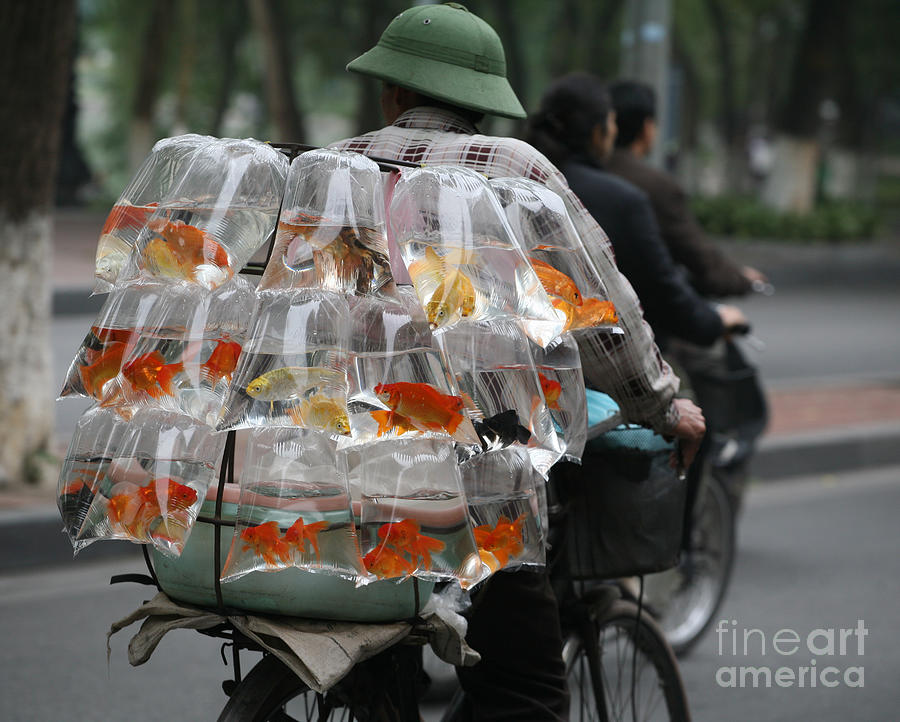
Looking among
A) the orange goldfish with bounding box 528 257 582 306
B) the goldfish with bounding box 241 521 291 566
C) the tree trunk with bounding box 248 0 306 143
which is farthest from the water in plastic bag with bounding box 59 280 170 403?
the tree trunk with bounding box 248 0 306 143

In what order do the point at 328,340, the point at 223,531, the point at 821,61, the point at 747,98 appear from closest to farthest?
the point at 328,340, the point at 223,531, the point at 821,61, the point at 747,98

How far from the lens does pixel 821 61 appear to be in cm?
2017

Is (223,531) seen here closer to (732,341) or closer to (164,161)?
(164,161)

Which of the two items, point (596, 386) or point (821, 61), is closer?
point (596, 386)

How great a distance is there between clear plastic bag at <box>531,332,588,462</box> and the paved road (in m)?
1.87

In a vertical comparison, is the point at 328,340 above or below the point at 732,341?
above

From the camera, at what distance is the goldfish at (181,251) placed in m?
1.93

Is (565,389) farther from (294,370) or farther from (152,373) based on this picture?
(152,373)

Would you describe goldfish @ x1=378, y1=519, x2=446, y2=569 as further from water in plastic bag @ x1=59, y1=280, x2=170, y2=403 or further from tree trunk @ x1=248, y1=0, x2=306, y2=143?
tree trunk @ x1=248, y1=0, x2=306, y2=143

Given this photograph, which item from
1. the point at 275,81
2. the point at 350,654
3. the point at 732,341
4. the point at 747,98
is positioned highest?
the point at 350,654

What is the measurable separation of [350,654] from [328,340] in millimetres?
473

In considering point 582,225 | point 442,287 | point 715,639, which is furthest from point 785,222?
point 442,287

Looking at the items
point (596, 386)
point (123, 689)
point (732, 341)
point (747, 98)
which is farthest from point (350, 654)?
point (747, 98)

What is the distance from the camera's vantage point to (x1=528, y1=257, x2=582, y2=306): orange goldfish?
206cm
